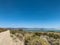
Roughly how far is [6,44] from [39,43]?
12.3ft

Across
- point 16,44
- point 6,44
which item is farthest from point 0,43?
point 16,44

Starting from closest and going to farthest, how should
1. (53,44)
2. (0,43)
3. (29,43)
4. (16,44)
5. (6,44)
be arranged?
Answer: (0,43) < (6,44) < (16,44) < (29,43) < (53,44)

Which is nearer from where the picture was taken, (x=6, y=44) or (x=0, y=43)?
(x=0, y=43)

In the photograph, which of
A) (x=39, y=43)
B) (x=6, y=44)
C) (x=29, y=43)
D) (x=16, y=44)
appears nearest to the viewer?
(x=6, y=44)

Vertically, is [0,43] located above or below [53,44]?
above

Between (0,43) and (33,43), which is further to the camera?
(33,43)

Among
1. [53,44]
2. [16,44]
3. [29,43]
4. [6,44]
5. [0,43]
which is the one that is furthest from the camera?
[53,44]

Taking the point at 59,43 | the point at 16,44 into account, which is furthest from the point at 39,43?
the point at 59,43

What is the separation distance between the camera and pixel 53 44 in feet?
41.3

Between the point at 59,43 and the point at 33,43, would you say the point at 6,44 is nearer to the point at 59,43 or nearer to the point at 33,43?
the point at 33,43

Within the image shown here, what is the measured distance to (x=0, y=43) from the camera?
15.9ft

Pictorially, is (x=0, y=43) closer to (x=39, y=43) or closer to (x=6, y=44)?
(x=6, y=44)

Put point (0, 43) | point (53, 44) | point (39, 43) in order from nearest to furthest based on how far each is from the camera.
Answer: point (0, 43) < point (39, 43) < point (53, 44)

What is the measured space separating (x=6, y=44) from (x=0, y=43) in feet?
1.61
